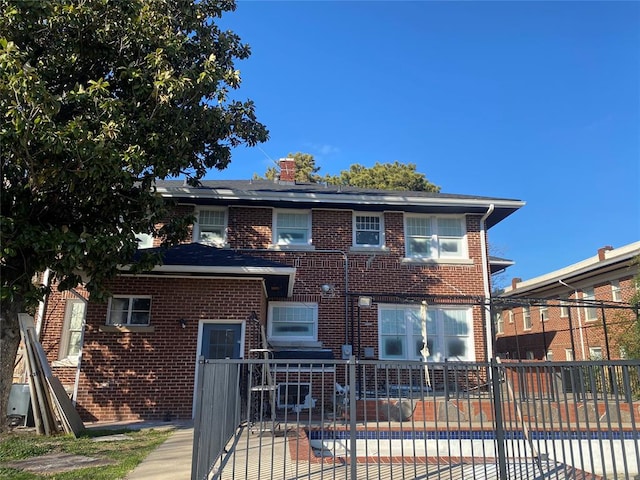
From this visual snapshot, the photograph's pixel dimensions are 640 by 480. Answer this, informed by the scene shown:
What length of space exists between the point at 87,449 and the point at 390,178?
99.8 ft

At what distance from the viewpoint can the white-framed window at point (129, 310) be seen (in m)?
10.7

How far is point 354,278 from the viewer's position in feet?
44.1

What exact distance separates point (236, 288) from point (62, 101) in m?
5.16

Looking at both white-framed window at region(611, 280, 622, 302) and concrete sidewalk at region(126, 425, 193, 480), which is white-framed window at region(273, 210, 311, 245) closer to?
concrete sidewalk at region(126, 425, 193, 480)

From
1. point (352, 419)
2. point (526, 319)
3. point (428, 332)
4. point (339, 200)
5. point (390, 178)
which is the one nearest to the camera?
point (352, 419)

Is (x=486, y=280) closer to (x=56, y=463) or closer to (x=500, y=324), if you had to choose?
(x=56, y=463)

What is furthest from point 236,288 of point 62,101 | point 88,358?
point 62,101

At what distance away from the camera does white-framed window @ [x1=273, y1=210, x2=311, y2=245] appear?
44.8 feet

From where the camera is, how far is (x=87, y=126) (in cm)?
706

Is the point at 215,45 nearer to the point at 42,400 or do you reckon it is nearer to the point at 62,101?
the point at 62,101

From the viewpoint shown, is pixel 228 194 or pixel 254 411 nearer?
pixel 254 411

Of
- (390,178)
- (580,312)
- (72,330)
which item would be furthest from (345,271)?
(390,178)

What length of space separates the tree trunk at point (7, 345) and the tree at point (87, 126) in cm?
2

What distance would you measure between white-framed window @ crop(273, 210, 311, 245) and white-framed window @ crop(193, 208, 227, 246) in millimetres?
1510
